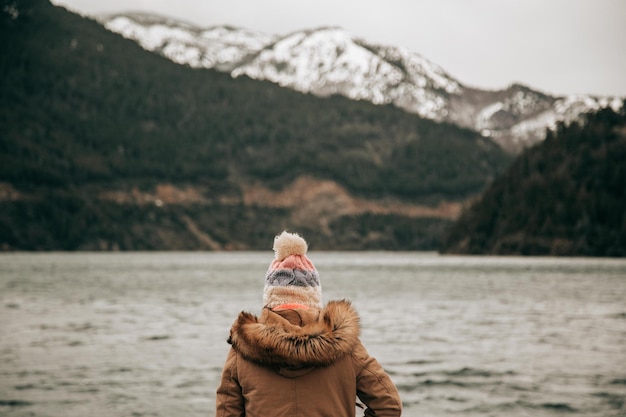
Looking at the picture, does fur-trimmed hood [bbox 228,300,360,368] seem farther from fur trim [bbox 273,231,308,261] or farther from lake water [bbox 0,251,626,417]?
lake water [bbox 0,251,626,417]

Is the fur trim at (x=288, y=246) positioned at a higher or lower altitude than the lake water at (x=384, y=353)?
higher

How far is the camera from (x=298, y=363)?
595cm

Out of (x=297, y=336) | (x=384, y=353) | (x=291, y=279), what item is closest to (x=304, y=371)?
(x=297, y=336)

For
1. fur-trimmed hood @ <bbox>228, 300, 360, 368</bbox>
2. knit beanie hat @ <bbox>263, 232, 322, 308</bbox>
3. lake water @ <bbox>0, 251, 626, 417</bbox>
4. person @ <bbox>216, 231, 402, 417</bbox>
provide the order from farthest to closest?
lake water @ <bbox>0, 251, 626, 417</bbox> → knit beanie hat @ <bbox>263, 232, 322, 308</bbox> → person @ <bbox>216, 231, 402, 417</bbox> → fur-trimmed hood @ <bbox>228, 300, 360, 368</bbox>

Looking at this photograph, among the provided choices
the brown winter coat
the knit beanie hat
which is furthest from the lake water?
the knit beanie hat

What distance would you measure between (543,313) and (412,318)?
28.3 ft

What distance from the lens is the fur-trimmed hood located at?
5906 millimetres

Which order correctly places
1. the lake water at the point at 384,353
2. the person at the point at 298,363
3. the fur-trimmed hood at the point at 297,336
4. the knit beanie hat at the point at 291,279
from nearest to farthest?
the fur-trimmed hood at the point at 297,336
the person at the point at 298,363
the knit beanie hat at the point at 291,279
the lake water at the point at 384,353

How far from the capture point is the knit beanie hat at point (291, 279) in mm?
6215

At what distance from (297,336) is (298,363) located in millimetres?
166

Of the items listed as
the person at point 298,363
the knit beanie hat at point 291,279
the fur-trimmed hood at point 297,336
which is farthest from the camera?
the knit beanie hat at point 291,279

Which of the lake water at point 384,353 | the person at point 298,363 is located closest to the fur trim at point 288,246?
the person at point 298,363

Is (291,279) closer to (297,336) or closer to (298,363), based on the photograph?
(297,336)

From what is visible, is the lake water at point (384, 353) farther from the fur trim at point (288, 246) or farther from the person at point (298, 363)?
the fur trim at point (288, 246)
